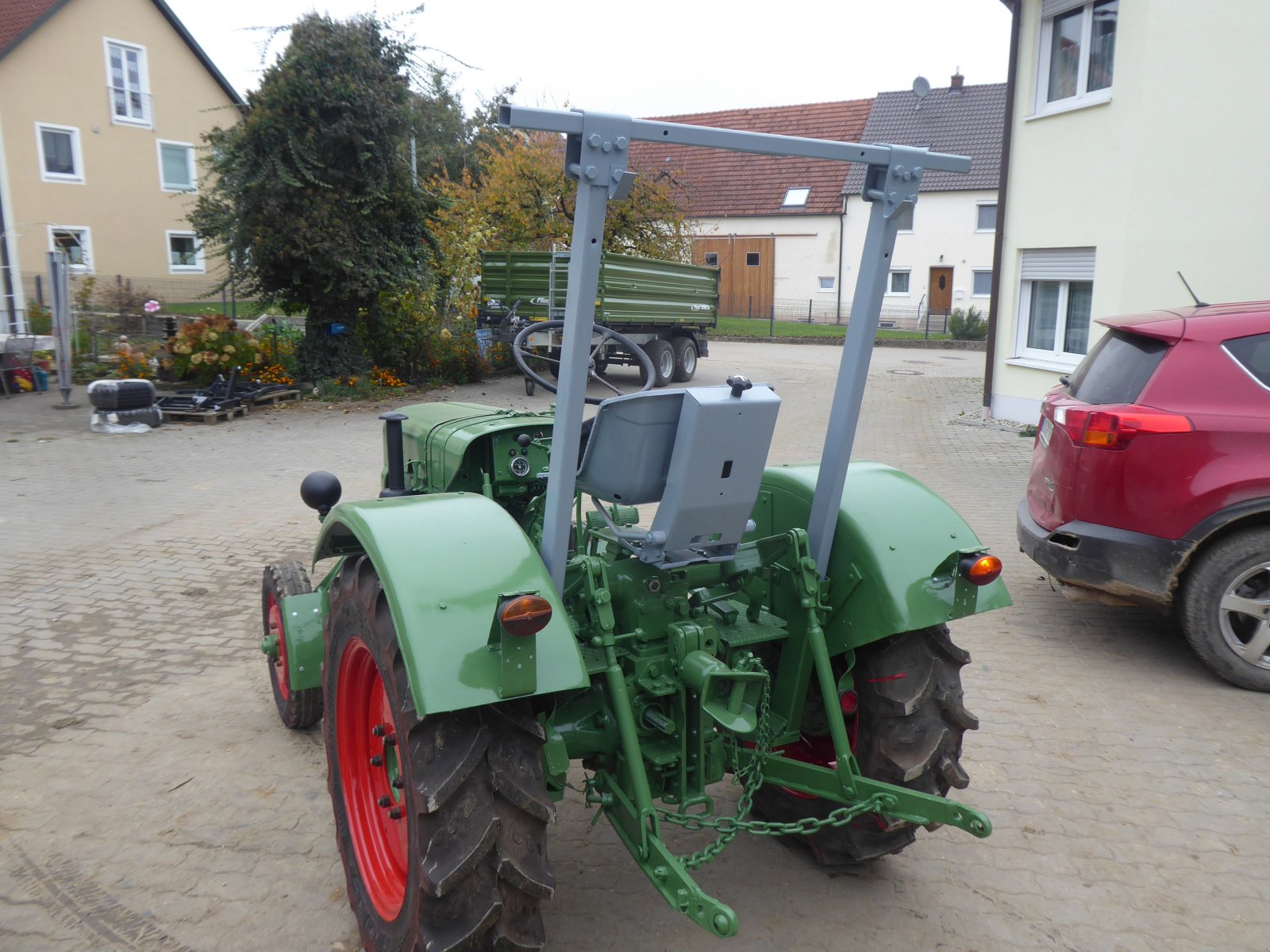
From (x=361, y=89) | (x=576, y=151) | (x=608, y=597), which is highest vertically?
(x=361, y=89)

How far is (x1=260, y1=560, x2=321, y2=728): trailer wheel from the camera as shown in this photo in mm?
4025

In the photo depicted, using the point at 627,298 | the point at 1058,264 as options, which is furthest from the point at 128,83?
the point at 1058,264

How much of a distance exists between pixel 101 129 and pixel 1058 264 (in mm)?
21734

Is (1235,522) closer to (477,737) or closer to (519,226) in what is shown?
(477,737)

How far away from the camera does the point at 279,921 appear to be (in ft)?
9.60

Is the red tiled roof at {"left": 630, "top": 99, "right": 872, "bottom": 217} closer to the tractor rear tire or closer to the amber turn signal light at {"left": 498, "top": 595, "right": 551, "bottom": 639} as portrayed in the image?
the tractor rear tire

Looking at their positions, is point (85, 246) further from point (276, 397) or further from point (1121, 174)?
point (1121, 174)

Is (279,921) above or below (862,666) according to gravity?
below

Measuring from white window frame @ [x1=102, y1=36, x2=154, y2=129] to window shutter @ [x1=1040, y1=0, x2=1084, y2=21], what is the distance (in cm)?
2108

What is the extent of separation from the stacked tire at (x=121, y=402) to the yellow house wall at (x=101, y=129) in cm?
1057

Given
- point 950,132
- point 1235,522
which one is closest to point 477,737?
point 1235,522

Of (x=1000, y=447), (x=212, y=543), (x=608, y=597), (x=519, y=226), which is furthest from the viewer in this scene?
(x=519, y=226)

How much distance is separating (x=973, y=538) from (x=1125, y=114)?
9.49 m

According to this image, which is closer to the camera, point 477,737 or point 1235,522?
point 477,737
